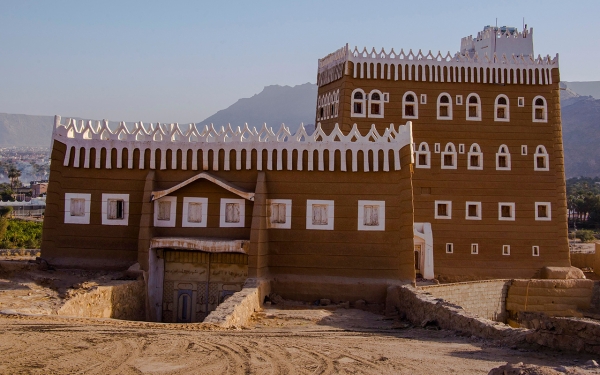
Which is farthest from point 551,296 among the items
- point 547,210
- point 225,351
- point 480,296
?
point 225,351

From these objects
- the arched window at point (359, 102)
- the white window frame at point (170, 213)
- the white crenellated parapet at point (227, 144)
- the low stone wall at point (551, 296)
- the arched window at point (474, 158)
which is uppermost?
the arched window at point (359, 102)

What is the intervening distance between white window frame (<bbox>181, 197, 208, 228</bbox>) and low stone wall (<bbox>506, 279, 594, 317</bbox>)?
15472mm

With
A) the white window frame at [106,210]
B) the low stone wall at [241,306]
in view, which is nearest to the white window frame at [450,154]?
the low stone wall at [241,306]

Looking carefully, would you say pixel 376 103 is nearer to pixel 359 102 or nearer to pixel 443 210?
pixel 359 102

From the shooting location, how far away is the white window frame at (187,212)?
23.2m

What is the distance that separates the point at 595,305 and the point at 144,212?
74.3ft

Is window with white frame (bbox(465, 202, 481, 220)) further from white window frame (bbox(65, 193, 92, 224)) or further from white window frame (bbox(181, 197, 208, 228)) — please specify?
white window frame (bbox(65, 193, 92, 224))

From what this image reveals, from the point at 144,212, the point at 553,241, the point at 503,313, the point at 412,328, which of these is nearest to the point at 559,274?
the point at 553,241

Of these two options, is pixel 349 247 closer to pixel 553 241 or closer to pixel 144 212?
pixel 144 212

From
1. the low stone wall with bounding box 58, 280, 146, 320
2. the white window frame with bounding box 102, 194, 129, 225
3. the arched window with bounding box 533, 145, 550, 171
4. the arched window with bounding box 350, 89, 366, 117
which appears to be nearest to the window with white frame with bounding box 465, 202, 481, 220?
the arched window with bounding box 533, 145, 550, 171

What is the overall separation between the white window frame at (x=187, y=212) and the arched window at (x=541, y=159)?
61.6ft

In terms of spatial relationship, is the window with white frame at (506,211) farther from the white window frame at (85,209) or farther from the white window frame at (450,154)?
the white window frame at (85,209)

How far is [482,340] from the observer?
1338 centimetres

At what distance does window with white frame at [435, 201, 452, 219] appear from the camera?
3256 centimetres
